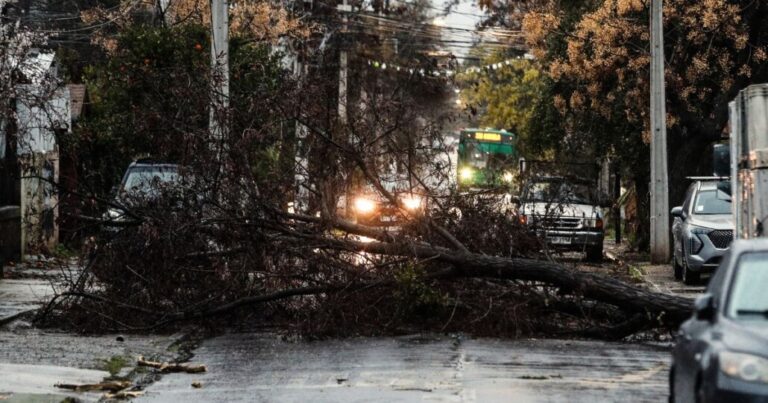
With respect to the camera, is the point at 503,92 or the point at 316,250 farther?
the point at 503,92

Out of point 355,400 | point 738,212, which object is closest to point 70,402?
point 355,400

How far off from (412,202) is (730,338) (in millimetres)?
10611

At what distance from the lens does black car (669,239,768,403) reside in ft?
25.8

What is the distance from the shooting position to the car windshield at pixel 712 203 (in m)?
25.8

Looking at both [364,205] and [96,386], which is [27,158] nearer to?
[364,205]

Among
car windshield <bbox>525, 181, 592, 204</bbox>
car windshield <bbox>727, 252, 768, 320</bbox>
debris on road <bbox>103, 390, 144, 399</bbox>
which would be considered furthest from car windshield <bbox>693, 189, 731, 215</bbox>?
car windshield <bbox>727, 252, 768, 320</bbox>

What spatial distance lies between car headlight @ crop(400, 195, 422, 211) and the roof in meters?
20.9

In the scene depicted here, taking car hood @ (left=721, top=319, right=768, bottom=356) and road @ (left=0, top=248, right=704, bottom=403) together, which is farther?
road @ (left=0, top=248, right=704, bottom=403)

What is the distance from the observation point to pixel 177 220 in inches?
697

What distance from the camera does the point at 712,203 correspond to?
26.1m

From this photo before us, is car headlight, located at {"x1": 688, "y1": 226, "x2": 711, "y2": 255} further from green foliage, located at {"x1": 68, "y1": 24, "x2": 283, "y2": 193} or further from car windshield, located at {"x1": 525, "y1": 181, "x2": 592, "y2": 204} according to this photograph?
green foliage, located at {"x1": 68, "y1": 24, "x2": 283, "y2": 193}

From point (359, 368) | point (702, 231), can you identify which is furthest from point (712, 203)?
point (359, 368)

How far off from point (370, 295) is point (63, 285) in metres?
3.80

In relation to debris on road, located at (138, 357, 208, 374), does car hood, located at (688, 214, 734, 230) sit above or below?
above
